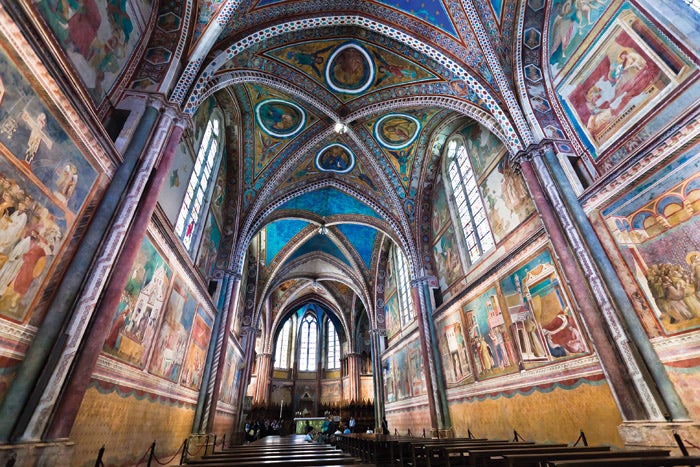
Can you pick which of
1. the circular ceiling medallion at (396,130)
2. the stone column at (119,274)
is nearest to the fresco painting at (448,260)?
the circular ceiling medallion at (396,130)

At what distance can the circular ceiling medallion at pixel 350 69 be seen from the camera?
11539 millimetres

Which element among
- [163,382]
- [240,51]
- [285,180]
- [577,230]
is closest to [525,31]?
[577,230]

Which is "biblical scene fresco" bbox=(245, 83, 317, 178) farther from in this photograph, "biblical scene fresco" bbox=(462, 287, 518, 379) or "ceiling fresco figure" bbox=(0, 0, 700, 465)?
"biblical scene fresco" bbox=(462, 287, 518, 379)

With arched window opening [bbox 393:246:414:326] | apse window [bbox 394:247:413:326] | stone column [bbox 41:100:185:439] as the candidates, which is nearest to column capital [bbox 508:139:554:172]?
stone column [bbox 41:100:185:439]

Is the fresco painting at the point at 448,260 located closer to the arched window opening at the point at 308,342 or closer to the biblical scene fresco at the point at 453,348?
the biblical scene fresco at the point at 453,348

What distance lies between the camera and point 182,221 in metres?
9.13

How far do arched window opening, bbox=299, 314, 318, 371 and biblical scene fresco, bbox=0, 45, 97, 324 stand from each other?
2998 cm

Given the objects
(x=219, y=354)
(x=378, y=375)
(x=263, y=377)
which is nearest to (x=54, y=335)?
(x=219, y=354)

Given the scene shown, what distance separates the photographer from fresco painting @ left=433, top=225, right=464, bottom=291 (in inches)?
496

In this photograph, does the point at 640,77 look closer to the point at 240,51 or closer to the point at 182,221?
the point at 240,51

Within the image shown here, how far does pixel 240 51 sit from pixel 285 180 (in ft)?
21.7

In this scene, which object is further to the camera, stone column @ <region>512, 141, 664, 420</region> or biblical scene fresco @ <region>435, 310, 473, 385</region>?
biblical scene fresco @ <region>435, 310, 473, 385</region>

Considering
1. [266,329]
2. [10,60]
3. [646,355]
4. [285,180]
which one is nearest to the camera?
[10,60]

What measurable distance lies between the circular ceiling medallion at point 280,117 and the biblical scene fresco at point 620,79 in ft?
30.6
